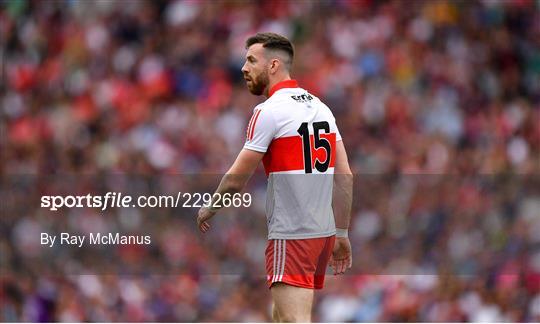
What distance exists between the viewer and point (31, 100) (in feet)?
38.2

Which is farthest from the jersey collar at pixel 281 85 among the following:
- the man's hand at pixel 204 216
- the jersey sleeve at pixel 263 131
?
the man's hand at pixel 204 216

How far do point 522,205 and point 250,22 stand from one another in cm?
390

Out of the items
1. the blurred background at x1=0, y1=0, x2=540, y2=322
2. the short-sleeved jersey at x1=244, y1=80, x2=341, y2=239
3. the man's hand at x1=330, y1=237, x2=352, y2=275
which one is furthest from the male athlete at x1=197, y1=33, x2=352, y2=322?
the blurred background at x1=0, y1=0, x2=540, y2=322

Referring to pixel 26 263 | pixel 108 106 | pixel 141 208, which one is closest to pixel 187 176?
pixel 141 208

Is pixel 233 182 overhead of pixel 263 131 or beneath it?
beneath

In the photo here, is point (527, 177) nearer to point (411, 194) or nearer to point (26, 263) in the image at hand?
point (411, 194)

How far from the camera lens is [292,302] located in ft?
16.0

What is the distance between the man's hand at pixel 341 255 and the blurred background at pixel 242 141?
2.88m

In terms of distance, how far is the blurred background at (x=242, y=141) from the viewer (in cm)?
879

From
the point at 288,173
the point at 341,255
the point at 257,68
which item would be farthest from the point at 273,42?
the point at 341,255

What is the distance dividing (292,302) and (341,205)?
543 mm

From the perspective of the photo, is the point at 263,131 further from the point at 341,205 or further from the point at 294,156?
the point at 341,205

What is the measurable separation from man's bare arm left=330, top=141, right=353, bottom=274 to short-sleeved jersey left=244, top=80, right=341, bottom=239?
0.12 meters

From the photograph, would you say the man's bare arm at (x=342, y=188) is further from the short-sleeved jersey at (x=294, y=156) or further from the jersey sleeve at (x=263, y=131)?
the jersey sleeve at (x=263, y=131)
